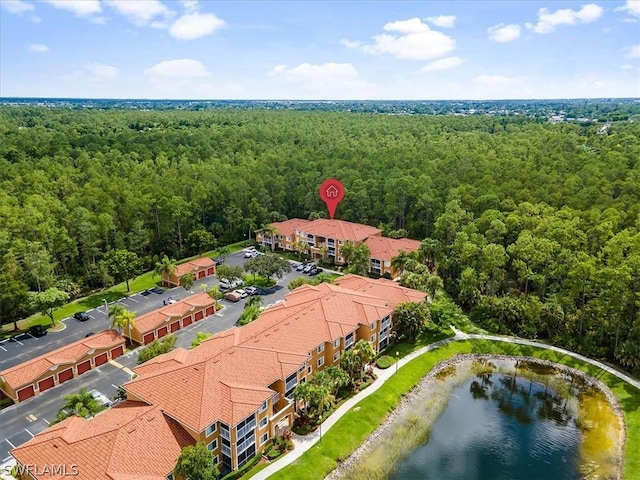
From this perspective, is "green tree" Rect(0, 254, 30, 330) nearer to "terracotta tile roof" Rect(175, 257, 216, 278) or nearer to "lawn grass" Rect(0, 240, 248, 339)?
"lawn grass" Rect(0, 240, 248, 339)

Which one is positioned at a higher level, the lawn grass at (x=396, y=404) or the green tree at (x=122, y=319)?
the green tree at (x=122, y=319)

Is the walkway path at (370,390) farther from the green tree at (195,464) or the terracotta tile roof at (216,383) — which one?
the green tree at (195,464)

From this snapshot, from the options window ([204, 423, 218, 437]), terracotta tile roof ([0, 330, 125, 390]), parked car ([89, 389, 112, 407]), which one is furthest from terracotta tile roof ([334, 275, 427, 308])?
parked car ([89, 389, 112, 407])

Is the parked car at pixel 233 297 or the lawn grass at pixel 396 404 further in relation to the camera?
the parked car at pixel 233 297

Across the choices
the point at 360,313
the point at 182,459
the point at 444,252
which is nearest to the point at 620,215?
the point at 444,252

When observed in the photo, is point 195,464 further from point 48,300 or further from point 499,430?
point 48,300

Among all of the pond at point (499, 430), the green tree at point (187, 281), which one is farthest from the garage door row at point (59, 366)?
the pond at point (499, 430)
